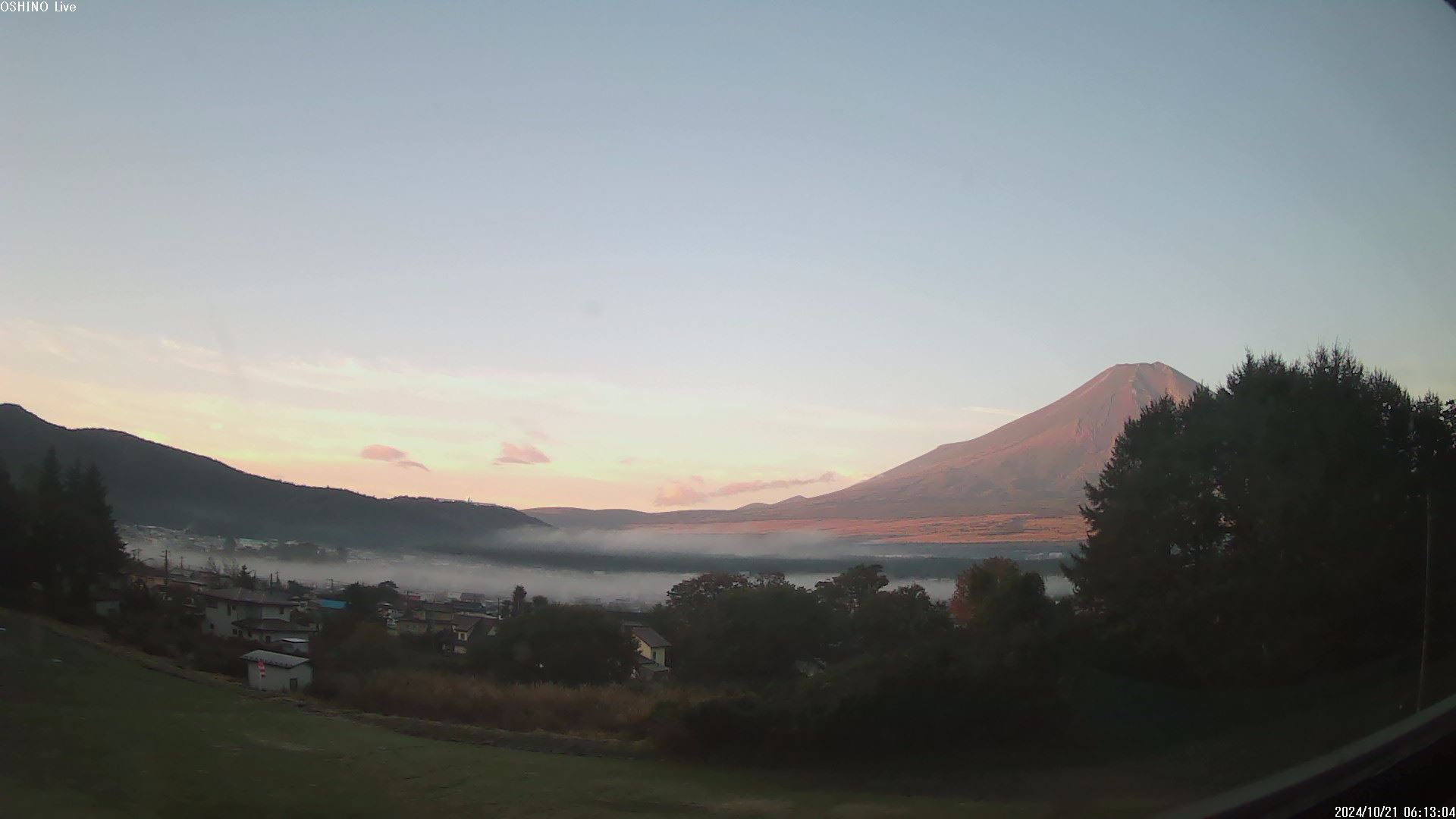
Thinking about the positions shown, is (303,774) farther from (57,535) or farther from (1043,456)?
(1043,456)

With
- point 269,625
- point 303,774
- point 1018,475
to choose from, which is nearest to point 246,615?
point 269,625

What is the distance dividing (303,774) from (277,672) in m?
2.18

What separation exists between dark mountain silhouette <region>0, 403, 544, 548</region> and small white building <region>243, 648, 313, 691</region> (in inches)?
64.8

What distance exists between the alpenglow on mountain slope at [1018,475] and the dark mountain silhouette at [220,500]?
4359 millimetres

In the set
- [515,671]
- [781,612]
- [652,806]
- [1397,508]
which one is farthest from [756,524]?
[652,806]

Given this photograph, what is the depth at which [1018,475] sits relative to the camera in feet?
43.5

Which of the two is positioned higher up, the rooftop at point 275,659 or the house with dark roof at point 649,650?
the rooftop at point 275,659

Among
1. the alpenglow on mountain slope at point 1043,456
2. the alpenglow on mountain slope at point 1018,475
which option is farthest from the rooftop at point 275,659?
the alpenglow on mountain slope at point 1043,456

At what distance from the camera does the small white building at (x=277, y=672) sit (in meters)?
6.99

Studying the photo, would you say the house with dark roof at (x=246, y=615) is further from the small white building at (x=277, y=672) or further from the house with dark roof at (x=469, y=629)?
the house with dark roof at (x=469, y=629)

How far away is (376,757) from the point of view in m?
5.78

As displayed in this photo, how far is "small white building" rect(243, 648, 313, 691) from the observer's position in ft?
22.9

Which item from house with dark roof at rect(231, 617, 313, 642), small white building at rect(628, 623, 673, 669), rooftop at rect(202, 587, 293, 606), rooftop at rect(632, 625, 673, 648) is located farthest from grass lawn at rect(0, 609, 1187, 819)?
rooftop at rect(632, 625, 673, 648)

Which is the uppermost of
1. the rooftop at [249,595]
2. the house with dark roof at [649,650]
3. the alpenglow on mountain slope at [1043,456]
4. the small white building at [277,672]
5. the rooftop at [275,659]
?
the alpenglow on mountain slope at [1043,456]
